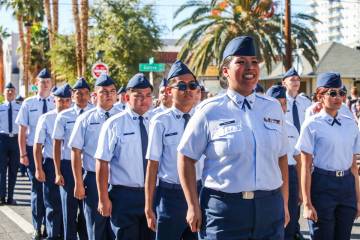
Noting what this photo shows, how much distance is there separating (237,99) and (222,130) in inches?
8.9

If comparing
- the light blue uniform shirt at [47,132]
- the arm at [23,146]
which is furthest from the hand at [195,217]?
the arm at [23,146]

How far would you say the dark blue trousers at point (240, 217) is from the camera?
4.04 metres

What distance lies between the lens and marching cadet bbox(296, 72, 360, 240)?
19.2 ft

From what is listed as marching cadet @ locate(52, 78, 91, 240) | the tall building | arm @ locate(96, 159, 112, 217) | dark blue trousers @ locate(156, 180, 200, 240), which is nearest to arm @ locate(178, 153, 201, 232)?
dark blue trousers @ locate(156, 180, 200, 240)

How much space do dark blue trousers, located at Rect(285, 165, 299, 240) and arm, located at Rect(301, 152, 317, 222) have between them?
1.19 metres

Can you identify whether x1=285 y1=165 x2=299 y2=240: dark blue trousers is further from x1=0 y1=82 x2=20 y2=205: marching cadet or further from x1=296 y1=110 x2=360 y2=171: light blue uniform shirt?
x1=0 y1=82 x2=20 y2=205: marching cadet

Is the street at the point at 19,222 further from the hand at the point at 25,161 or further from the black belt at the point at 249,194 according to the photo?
the black belt at the point at 249,194

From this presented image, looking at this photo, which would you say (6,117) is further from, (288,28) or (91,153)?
(288,28)

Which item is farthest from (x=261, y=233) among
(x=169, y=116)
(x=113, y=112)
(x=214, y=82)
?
(x=214, y=82)

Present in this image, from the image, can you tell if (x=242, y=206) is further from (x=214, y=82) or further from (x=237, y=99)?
(x=214, y=82)

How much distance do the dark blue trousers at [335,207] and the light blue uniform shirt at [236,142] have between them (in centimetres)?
176

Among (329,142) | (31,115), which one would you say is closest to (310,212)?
(329,142)

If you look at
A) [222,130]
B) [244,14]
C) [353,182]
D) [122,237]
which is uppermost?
[244,14]

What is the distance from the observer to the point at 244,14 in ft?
95.4
